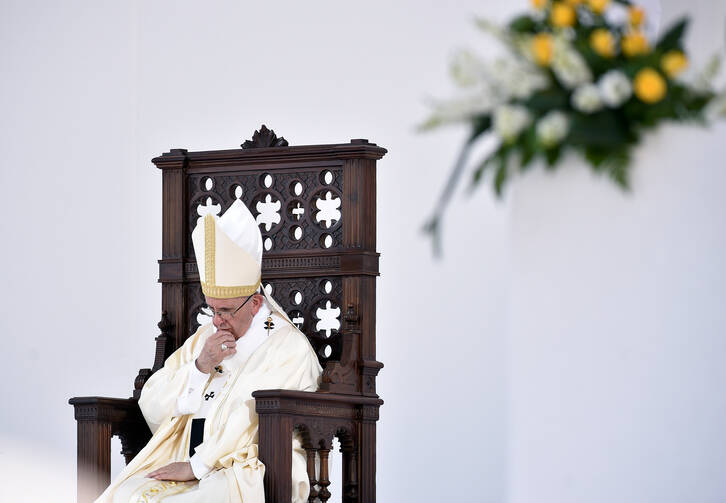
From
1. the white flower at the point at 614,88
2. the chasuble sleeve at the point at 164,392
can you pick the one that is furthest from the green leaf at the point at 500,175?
the chasuble sleeve at the point at 164,392

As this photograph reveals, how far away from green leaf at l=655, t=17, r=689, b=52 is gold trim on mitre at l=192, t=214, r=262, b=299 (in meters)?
3.07

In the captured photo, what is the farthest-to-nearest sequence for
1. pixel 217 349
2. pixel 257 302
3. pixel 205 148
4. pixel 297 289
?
1. pixel 205 148
2. pixel 297 289
3. pixel 257 302
4. pixel 217 349

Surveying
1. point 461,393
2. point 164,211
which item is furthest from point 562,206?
point 461,393

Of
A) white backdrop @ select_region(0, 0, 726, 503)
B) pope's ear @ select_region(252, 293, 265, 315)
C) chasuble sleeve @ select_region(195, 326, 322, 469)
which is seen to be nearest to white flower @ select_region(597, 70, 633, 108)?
chasuble sleeve @ select_region(195, 326, 322, 469)

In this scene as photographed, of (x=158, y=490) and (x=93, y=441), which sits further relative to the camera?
(x=93, y=441)

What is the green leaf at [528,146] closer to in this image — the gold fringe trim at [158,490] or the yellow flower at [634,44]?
the yellow flower at [634,44]

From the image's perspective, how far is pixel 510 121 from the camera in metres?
2.43

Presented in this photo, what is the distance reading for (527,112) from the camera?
2.49 m

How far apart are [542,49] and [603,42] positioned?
11 centimetres

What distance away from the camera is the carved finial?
19.2 ft

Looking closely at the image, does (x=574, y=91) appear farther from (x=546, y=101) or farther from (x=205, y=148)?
(x=205, y=148)

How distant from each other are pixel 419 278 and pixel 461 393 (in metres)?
0.61

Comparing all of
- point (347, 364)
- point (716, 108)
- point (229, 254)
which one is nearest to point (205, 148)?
point (229, 254)

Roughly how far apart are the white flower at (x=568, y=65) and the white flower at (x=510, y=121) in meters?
0.09
